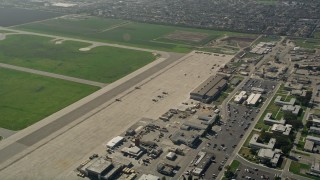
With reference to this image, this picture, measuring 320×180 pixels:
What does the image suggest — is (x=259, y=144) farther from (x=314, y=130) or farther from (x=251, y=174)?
(x=314, y=130)

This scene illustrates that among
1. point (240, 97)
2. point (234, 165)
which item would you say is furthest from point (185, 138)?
point (240, 97)

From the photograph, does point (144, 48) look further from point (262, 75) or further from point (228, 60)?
point (262, 75)

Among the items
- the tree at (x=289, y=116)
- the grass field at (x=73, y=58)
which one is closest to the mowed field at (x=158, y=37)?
the grass field at (x=73, y=58)

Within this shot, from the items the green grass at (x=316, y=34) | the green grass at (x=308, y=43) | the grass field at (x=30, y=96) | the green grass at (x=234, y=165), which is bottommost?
the grass field at (x=30, y=96)

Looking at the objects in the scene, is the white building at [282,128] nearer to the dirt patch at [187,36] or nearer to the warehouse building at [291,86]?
the warehouse building at [291,86]

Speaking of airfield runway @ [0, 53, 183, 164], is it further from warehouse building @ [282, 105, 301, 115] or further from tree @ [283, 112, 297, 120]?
tree @ [283, 112, 297, 120]

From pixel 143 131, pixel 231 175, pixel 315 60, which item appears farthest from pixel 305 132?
pixel 315 60

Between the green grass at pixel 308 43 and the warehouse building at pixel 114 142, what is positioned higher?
the green grass at pixel 308 43
